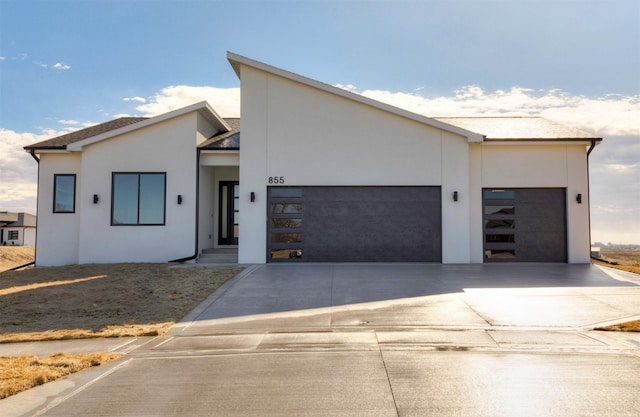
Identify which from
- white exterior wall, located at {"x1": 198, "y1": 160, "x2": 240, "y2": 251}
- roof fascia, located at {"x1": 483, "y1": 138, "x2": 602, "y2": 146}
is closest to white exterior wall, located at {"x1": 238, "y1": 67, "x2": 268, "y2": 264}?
white exterior wall, located at {"x1": 198, "y1": 160, "x2": 240, "y2": 251}

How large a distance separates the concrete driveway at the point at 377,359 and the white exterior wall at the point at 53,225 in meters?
8.08

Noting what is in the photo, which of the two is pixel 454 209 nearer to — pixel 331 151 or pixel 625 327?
pixel 331 151

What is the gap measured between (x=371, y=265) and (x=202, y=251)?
5.72 m

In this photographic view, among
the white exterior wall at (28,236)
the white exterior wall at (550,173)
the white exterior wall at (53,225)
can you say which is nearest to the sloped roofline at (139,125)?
the white exterior wall at (53,225)

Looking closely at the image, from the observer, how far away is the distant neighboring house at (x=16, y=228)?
40.9m

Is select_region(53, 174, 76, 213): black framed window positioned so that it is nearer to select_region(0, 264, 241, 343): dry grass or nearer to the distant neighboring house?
select_region(0, 264, 241, 343): dry grass

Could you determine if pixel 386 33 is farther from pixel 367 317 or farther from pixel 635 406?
pixel 635 406

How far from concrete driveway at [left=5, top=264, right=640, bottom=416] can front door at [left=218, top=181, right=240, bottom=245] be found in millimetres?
6806

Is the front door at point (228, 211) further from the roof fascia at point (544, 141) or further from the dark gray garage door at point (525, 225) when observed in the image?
the roof fascia at point (544, 141)

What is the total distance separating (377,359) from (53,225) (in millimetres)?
14102

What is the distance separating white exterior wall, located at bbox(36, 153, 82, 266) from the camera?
15.9 m

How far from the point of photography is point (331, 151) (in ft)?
49.1

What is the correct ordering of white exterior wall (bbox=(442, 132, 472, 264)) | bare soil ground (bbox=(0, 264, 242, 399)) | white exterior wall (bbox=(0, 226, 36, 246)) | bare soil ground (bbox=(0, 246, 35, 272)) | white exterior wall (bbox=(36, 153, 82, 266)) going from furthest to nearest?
1. white exterior wall (bbox=(0, 226, 36, 246))
2. bare soil ground (bbox=(0, 246, 35, 272))
3. white exterior wall (bbox=(36, 153, 82, 266))
4. white exterior wall (bbox=(442, 132, 472, 264))
5. bare soil ground (bbox=(0, 264, 242, 399))

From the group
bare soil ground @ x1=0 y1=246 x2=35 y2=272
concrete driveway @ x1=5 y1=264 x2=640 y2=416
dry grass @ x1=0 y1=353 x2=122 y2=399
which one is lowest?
bare soil ground @ x1=0 y1=246 x2=35 y2=272
